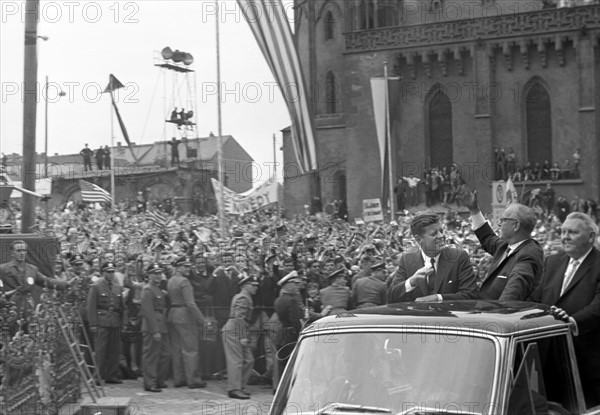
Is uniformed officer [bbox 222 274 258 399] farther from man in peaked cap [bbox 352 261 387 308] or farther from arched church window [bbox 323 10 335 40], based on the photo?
arched church window [bbox 323 10 335 40]

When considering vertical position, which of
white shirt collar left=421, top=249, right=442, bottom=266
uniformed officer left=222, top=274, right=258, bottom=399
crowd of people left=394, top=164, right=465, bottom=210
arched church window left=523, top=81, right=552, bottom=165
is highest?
arched church window left=523, top=81, right=552, bottom=165

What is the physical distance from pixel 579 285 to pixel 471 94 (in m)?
43.6

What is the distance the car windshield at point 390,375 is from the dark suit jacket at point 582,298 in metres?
1.11

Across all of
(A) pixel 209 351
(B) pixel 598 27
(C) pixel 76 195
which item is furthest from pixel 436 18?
(A) pixel 209 351

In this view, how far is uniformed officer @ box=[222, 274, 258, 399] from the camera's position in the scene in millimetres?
13844

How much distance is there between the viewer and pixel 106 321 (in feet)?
48.0

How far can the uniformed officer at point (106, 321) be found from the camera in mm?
14578

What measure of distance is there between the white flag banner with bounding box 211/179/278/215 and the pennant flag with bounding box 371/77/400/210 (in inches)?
264

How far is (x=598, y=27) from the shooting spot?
45.5 meters

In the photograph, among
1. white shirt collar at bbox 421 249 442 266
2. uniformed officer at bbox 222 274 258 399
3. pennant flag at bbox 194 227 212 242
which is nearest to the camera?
white shirt collar at bbox 421 249 442 266

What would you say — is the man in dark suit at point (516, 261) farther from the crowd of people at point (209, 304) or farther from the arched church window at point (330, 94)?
the arched church window at point (330, 94)

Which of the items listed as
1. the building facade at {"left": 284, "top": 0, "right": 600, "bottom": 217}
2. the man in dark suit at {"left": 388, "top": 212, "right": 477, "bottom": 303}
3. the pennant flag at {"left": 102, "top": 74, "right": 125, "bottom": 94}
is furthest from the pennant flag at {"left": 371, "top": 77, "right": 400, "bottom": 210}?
the man in dark suit at {"left": 388, "top": 212, "right": 477, "bottom": 303}

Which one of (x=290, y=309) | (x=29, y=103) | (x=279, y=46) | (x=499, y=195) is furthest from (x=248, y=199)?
(x=29, y=103)

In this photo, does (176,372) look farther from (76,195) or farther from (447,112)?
(76,195)
